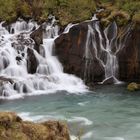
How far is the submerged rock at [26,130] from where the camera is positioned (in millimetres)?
6250

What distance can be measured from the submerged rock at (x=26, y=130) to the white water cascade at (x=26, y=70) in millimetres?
11806

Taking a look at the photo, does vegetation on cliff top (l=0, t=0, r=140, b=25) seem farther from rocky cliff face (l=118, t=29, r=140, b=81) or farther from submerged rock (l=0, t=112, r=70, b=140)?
submerged rock (l=0, t=112, r=70, b=140)

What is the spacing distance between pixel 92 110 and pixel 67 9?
11625 millimetres

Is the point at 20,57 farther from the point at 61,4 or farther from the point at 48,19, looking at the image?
the point at 61,4

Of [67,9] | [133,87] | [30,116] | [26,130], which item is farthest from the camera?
[67,9]

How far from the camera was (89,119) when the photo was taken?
1426 centimetres

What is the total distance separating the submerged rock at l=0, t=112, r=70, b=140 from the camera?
6250mm

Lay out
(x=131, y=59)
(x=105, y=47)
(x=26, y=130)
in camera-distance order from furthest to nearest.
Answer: (x=105, y=47) < (x=131, y=59) < (x=26, y=130)

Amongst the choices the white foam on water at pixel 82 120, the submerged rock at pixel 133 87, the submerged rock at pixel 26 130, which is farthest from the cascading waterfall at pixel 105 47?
the submerged rock at pixel 26 130

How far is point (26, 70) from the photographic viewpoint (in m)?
21.6

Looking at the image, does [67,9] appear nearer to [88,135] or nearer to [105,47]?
[105,47]

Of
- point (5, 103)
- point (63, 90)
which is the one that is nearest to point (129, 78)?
point (63, 90)

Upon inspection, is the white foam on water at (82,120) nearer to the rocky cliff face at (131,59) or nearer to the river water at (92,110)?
the river water at (92,110)

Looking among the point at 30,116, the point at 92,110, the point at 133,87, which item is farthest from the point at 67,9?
the point at 30,116
